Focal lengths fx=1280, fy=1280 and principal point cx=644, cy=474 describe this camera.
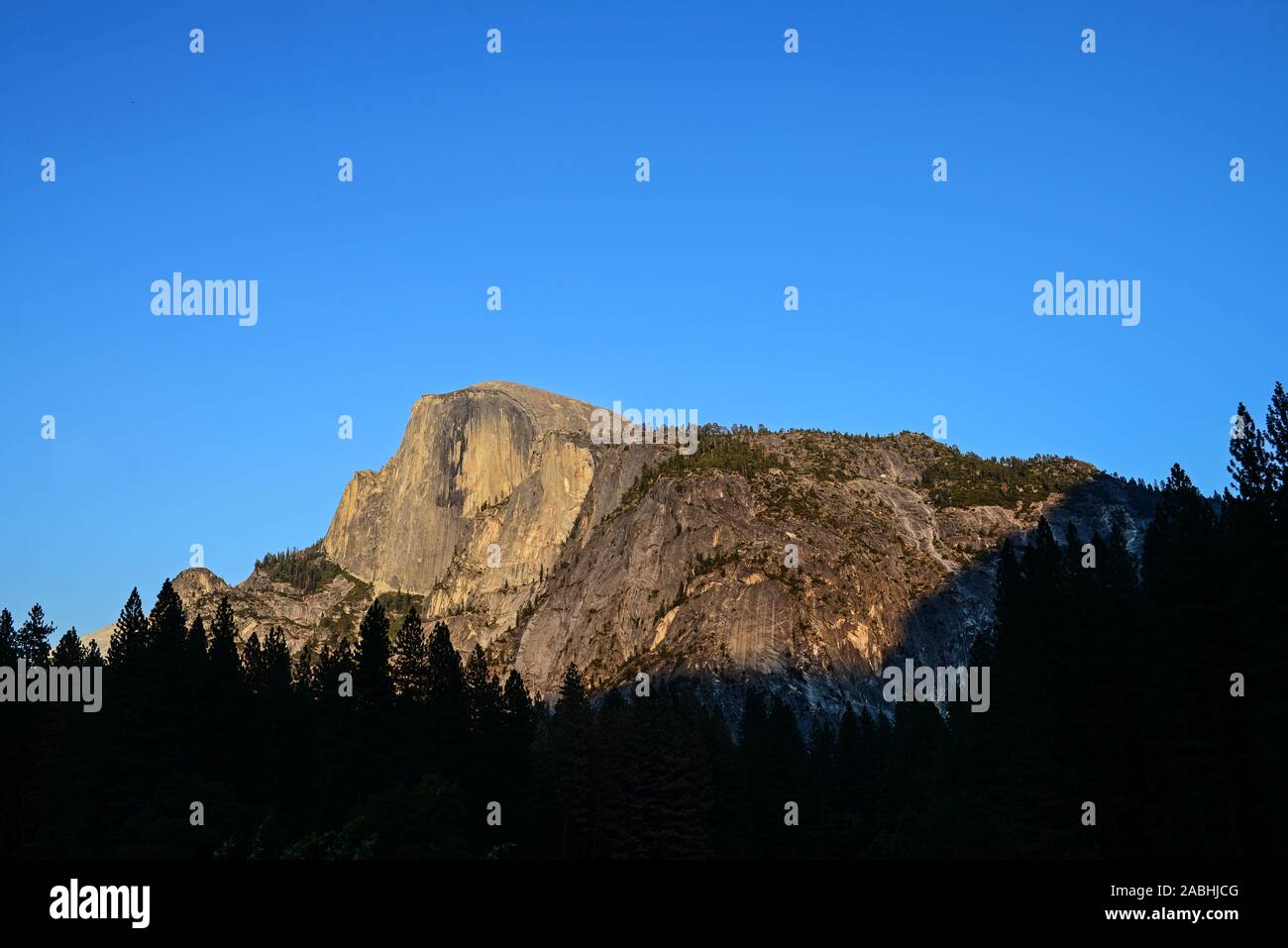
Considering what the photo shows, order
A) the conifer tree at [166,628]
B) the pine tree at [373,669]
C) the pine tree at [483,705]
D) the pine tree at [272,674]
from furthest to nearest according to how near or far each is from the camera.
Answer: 1. the pine tree at [483,705]
2. the pine tree at [272,674]
3. the pine tree at [373,669]
4. the conifer tree at [166,628]

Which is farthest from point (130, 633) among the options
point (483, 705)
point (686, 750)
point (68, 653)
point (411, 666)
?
point (686, 750)

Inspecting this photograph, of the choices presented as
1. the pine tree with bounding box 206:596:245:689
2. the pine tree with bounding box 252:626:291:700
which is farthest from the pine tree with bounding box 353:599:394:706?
the pine tree with bounding box 252:626:291:700

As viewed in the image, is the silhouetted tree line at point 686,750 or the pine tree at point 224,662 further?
the pine tree at point 224,662

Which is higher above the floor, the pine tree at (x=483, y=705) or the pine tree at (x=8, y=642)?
the pine tree at (x=8, y=642)

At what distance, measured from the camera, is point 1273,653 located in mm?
44000

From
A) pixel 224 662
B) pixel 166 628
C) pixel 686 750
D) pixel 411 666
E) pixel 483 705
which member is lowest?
pixel 686 750

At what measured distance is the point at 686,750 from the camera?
9006 cm

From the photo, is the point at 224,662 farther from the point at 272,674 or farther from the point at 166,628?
the point at 272,674

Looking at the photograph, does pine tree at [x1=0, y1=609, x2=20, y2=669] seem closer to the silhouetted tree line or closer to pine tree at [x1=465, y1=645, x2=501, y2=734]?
the silhouetted tree line

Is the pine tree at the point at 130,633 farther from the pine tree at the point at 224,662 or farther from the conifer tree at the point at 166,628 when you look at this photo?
the pine tree at the point at 224,662

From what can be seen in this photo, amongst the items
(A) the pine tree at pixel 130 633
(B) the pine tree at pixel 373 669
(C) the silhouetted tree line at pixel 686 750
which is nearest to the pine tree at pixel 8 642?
(C) the silhouetted tree line at pixel 686 750

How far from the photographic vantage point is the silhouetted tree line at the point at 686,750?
158 feet
